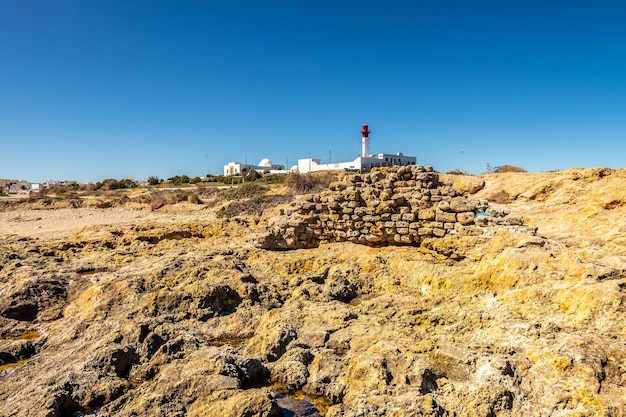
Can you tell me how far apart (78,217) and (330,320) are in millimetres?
21229

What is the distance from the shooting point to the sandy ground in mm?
19016

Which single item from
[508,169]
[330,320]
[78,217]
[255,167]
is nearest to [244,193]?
[78,217]

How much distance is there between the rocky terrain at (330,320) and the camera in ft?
12.8

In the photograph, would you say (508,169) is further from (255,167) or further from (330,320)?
(255,167)

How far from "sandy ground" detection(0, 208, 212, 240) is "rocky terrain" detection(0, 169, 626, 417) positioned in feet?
33.1

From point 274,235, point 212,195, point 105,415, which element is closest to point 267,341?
point 105,415

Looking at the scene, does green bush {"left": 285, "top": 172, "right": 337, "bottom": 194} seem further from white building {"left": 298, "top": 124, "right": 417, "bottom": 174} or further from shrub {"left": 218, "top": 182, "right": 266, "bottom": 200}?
white building {"left": 298, "top": 124, "right": 417, "bottom": 174}

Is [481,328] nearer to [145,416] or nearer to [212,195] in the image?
[145,416]

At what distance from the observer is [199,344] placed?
205 inches

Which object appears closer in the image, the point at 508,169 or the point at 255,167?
the point at 508,169

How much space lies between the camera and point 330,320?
5.68m

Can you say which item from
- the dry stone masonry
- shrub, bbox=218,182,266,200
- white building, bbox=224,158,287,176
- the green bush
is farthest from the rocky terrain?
white building, bbox=224,158,287,176

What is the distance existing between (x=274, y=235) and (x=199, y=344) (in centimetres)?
407

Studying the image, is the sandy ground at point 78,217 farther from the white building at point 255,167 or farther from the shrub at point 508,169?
the white building at point 255,167
